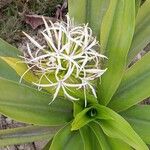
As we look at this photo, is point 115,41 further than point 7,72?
No

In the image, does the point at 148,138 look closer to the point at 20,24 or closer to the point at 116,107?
the point at 116,107

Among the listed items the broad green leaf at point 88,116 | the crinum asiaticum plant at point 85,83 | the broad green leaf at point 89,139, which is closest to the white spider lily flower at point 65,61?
the crinum asiaticum plant at point 85,83

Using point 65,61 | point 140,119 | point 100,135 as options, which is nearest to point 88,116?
point 100,135

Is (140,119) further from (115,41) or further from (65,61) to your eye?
(65,61)

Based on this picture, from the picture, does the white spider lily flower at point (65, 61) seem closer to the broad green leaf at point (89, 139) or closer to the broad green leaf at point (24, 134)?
the broad green leaf at point (89, 139)

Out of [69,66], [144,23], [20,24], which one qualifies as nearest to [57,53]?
[69,66]

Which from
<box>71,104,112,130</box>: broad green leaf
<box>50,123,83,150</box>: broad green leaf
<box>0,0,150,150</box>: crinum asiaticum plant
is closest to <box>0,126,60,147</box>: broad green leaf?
<box>0,0,150,150</box>: crinum asiaticum plant

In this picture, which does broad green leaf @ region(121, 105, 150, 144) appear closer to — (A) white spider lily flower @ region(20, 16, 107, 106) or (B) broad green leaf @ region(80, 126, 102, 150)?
(B) broad green leaf @ region(80, 126, 102, 150)
